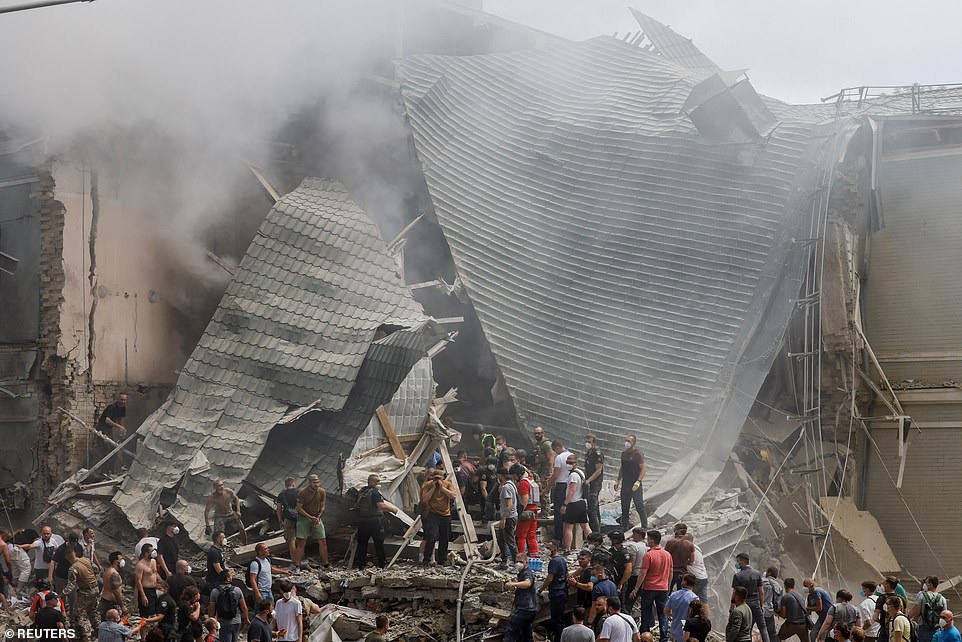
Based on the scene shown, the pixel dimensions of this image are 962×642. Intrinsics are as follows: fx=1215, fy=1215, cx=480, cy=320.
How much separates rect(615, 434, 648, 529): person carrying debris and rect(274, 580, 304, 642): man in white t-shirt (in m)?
4.82

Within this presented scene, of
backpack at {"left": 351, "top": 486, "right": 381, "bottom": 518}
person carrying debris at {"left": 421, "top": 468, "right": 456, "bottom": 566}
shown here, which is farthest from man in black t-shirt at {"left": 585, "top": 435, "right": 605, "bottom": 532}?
backpack at {"left": 351, "top": 486, "right": 381, "bottom": 518}

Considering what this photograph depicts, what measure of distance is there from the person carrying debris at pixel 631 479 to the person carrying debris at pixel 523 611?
3.03 metres

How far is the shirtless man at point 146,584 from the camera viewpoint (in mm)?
13062

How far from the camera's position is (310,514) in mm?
15023

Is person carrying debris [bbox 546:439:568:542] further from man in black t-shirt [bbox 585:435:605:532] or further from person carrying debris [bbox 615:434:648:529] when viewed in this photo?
person carrying debris [bbox 615:434:648:529]

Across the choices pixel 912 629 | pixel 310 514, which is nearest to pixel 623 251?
pixel 310 514

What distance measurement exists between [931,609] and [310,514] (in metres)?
7.22

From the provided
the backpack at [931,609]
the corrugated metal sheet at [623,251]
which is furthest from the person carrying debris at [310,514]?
the backpack at [931,609]

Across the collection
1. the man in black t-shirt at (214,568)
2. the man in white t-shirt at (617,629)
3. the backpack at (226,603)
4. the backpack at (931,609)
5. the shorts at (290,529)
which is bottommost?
the backpack at (931,609)

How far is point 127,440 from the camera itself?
1664cm

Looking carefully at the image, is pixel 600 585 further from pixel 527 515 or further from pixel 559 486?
pixel 559 486

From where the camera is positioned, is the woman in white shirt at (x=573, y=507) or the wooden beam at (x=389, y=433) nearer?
the woman in white shirt at (x=573, y=507)

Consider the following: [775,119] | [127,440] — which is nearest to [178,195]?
[127,440]

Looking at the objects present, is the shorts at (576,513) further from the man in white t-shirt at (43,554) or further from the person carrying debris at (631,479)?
the man in white t-shirt at (43,554)
